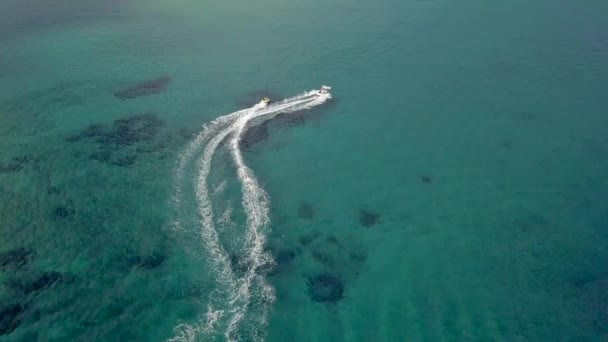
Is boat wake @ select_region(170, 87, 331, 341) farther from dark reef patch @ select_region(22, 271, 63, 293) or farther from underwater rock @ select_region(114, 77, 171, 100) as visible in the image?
underwater rock @ select_region(114, 77, 171, 100)

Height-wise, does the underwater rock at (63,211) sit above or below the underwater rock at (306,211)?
above

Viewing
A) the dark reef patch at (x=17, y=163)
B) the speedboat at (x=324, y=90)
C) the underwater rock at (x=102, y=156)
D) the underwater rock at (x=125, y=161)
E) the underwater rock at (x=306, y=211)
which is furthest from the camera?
the speedboat at (x=324, y=90)

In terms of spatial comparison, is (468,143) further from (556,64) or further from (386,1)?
(386,1)

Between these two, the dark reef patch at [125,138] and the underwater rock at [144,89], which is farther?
the underwater rock at [144,89]

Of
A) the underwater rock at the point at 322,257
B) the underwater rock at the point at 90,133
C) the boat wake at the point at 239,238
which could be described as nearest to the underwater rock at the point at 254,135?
the boat wake at the point at 239,238

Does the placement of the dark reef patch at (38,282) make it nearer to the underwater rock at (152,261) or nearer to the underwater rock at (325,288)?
the underwater rock at (152,261)

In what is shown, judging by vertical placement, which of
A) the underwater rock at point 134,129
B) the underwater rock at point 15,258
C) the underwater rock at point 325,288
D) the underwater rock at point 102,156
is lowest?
the underwater rock at point 325,288

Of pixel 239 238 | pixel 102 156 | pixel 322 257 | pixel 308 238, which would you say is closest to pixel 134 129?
pixel 102 156
